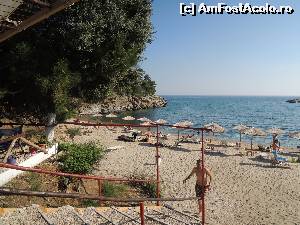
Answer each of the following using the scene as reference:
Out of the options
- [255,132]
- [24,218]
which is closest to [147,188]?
[24,218]

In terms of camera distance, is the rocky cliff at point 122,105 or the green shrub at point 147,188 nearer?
the green shrub at point 147,188

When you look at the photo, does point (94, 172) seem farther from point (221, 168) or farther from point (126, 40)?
point (221, 168)

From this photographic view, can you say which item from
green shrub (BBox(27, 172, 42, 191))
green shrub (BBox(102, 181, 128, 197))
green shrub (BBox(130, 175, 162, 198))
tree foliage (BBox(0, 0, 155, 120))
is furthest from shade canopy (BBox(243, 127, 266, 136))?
green shrub (BBox(27, 172, 42, 191))

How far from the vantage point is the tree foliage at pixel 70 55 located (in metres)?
13.2

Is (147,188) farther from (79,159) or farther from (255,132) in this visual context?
(255,132)

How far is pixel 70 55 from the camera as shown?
47.0 feet

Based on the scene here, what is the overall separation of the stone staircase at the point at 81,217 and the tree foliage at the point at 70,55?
6.28 meters

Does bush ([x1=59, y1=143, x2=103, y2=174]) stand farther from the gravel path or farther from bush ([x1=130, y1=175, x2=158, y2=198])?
the gravel path

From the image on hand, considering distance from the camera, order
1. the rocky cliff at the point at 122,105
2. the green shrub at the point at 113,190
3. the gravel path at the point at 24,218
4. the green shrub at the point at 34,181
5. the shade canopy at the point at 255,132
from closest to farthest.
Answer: the gravel path at the point at 24,218 < the green shrub at the point at 34,181 < the green shrub at the point at 113,190 < the shade canopy at the point at 255,132 < the rocky cliff at the point at 122,105

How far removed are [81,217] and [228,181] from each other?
1325 cm

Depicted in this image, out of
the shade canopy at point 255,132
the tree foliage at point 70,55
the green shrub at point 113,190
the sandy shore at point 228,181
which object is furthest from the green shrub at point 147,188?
the shade canopy at point 255,132

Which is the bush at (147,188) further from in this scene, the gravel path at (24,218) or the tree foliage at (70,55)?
the gravel path at (24,218)

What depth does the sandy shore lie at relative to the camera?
43.7ft

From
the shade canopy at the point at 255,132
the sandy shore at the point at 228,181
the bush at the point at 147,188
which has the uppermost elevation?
the shade canopy at the point at 255,132
